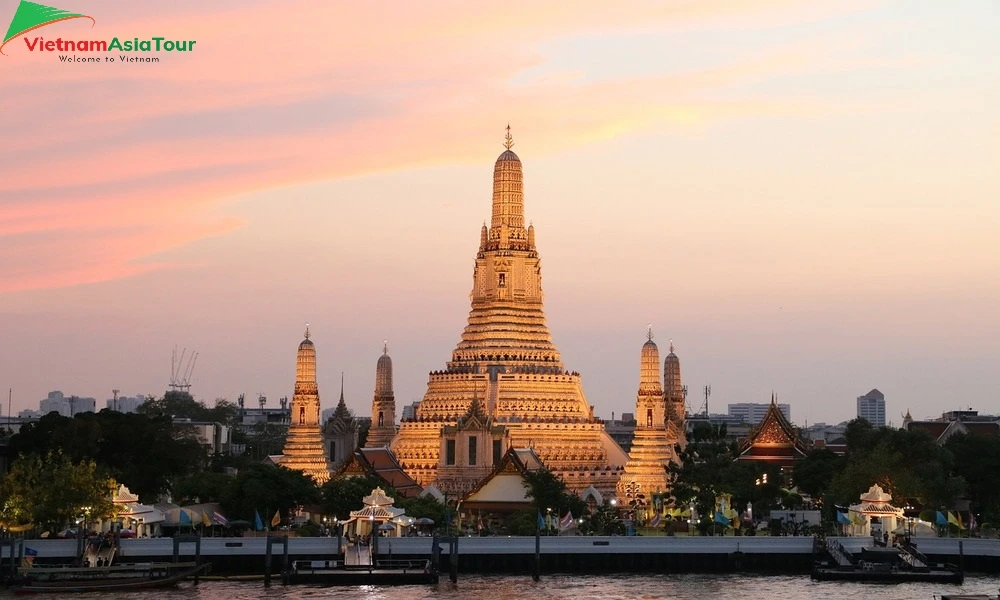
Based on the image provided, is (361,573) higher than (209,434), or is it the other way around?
(209,434)

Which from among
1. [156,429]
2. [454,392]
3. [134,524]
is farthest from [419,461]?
[134,524]

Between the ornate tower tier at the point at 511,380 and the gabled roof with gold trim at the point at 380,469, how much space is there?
4.00 m

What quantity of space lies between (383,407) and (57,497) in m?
65.1

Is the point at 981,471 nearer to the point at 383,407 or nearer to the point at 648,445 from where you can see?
the point at 648,445

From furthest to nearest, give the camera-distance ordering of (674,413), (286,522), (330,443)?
(330,443)
(674,413)
(286,522)

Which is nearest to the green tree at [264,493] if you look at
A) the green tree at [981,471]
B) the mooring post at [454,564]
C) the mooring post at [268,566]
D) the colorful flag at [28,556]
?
the mooring post at [268,566]

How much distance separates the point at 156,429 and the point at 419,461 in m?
24.7

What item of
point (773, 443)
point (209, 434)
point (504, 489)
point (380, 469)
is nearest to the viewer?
point (504, 489)

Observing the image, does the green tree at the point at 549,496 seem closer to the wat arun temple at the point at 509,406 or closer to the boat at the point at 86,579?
the wat arun temple at the point at 509,406

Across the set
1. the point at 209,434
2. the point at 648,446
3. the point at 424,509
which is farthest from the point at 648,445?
the point at 209,434

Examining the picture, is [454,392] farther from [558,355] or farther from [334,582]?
[334,582]

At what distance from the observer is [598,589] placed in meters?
79.4

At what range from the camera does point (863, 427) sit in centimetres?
13625

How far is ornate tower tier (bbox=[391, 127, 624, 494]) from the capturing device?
130 meters
